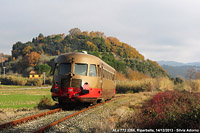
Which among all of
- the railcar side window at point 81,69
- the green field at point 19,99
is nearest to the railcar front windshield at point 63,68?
the railcar side window at point 81,69

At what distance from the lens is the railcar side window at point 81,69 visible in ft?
41.5

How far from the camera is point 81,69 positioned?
1280 cm

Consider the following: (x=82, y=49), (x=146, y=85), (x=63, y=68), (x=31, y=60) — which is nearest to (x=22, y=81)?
(x=31, y=60)

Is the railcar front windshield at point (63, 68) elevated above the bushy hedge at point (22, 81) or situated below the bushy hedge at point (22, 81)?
above

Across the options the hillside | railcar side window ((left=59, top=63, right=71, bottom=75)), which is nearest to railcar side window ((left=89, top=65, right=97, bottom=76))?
railcar side window ((left=59, top=63, right=71, bottom=75))

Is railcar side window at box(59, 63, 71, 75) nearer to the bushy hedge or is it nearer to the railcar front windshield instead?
the railcar front windshield

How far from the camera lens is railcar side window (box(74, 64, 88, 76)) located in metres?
12.7

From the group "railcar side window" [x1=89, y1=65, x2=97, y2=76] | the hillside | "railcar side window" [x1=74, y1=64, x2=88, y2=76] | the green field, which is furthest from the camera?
the hillside

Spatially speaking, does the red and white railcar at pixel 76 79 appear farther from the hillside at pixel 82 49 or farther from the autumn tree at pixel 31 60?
the autumn tree at pixel 31 60

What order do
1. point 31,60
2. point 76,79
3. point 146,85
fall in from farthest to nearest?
1. point 31,60
2. point 146,85
3. point 76,79

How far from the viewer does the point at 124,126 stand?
699cm

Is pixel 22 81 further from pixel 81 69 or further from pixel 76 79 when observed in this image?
pixel 76 79

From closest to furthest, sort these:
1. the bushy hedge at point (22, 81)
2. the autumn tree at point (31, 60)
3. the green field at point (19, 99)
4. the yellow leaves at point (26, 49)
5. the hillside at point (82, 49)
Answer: the green field at point (19, 99), the bushy hedge at point (22, 81), the autumn tree at point (31, 60), the hillside at point (82, 49), the yellow leaves at point (26, 49)

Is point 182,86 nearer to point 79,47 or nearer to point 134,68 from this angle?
point 134,68
